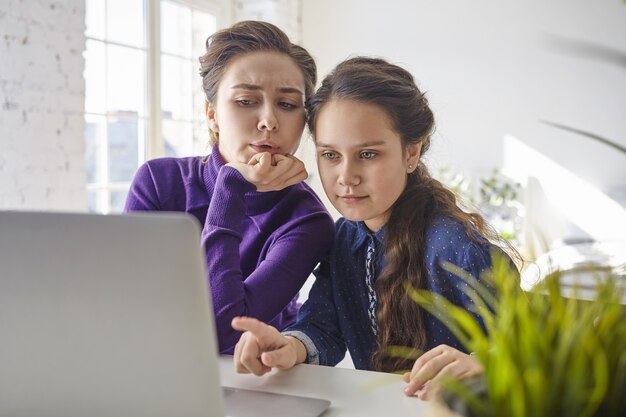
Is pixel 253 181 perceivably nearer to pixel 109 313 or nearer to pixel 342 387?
pixel 342 387

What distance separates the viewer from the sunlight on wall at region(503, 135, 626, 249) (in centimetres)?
451

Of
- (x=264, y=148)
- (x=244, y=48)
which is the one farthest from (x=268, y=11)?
(x=264, y=148)

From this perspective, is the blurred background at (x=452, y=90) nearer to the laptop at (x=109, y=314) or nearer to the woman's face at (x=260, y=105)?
the woman's face at (x=260, y=105)

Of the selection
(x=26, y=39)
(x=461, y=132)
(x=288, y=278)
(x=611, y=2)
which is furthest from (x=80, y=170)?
(x=611, y=2)

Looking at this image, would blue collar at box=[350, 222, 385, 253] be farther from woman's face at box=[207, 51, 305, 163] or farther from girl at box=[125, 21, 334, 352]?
woman's face at box=[207, 51, 305, 163]

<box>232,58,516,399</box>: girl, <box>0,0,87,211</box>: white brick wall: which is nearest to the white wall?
<box>0,0,87,211</box>: white brick wall

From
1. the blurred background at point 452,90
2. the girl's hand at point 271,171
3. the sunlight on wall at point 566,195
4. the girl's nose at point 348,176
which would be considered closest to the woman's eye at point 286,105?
the girl's hand at point 271,171

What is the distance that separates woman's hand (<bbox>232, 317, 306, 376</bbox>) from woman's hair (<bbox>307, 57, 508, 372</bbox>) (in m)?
0.32

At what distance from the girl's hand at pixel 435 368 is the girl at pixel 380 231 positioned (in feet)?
1.20

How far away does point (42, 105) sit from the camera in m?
2.98

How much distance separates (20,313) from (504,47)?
464 cm

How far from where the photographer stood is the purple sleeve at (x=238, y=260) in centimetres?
143

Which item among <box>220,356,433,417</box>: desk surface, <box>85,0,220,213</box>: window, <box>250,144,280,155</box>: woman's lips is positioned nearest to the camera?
<box>220,356,433,417</box>: desk surface

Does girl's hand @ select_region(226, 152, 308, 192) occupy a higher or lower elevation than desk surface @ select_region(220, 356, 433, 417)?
higher
